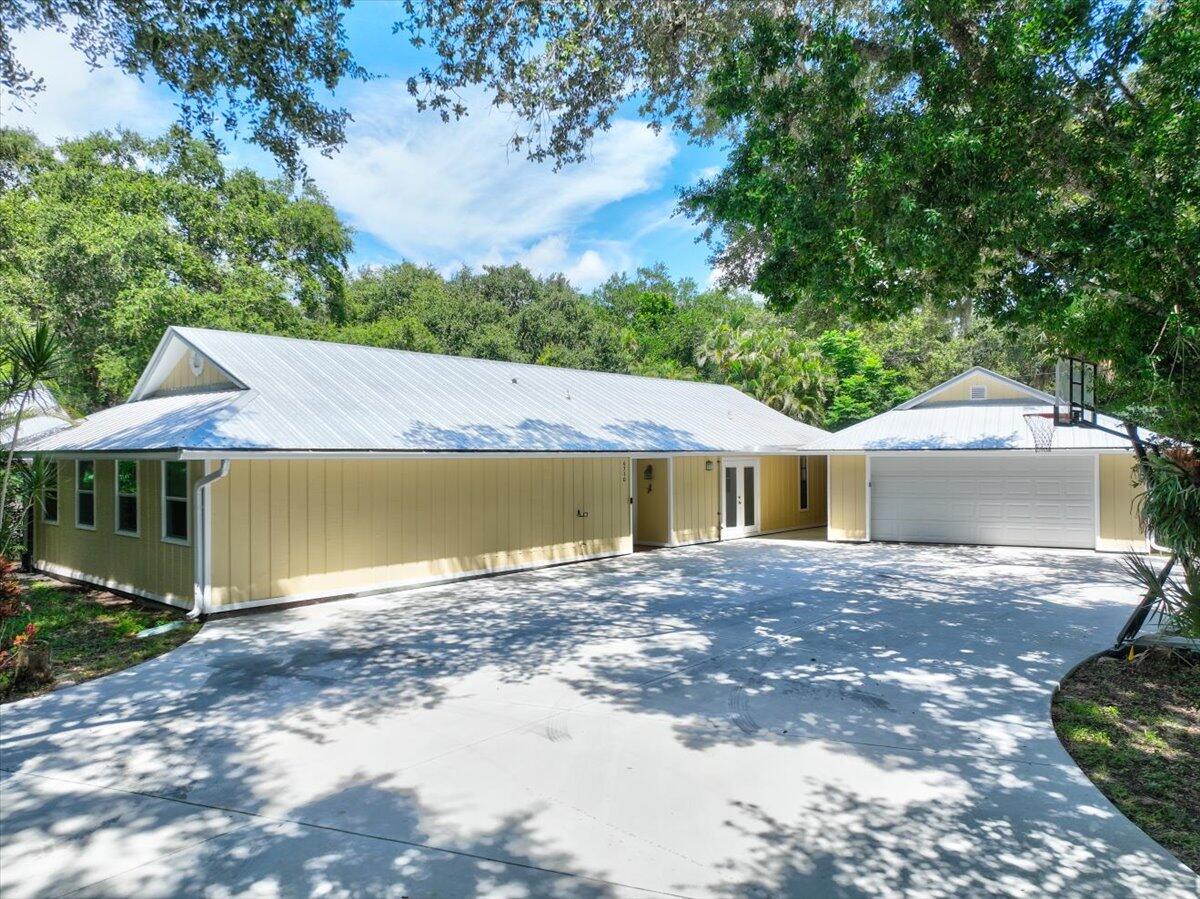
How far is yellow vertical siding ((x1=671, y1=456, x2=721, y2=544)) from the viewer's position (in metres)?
16.4

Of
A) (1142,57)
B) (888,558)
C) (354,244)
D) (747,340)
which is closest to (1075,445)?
(888,558)

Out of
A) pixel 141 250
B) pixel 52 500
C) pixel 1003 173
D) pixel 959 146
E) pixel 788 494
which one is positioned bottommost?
pixel 788 494

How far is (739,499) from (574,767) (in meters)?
14.0

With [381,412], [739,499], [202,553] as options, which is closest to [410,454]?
[381,412]

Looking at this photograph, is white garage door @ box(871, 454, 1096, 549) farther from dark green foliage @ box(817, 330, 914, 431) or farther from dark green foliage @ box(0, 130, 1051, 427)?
dark green foliage @ box(817, 330, 914, 431)

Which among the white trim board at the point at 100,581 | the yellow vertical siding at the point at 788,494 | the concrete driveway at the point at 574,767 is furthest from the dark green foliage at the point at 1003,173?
the yellow vertical siding at the point at 788,494

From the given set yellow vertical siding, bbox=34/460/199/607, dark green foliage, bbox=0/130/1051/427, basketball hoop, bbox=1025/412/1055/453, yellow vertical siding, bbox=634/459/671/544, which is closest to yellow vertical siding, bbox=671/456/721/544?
yellow vertical siding, bbox=634/459/671/544

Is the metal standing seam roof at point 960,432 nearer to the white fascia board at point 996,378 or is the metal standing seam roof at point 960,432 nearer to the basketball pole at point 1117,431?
the white fascia board at point 996,378

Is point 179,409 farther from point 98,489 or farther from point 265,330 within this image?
point 265,330

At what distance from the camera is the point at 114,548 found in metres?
11.0

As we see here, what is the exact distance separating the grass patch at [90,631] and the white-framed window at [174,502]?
1.00m

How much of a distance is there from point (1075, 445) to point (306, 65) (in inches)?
578

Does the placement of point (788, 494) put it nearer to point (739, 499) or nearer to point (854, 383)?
point (739, 499)

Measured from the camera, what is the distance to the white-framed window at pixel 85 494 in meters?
11.8
